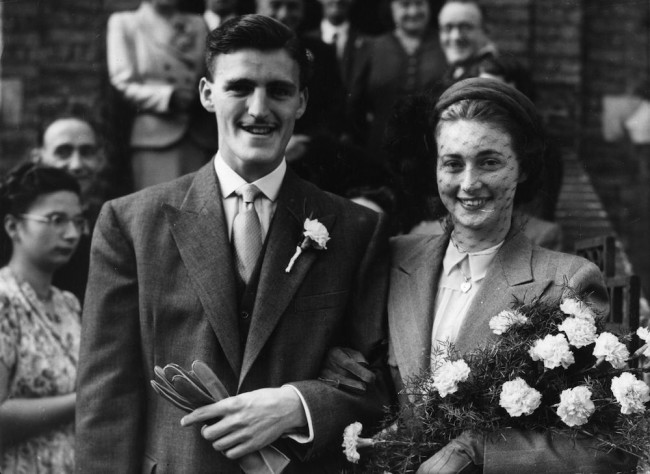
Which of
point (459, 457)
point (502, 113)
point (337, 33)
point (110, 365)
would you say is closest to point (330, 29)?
point (337, 33)

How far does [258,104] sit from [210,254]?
593 millimetres

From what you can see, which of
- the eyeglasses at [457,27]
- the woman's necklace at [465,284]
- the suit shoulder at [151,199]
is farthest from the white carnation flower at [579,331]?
the eyeglasses at [457,27]

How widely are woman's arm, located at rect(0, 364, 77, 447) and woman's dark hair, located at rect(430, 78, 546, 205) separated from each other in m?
2.79

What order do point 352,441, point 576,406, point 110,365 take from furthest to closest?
point 110,365 → point 352,441 → point 576,406

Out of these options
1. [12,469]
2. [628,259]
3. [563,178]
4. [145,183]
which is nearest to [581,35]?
[563,178]

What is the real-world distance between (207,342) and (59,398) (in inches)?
82.7

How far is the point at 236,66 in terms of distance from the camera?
141 inches

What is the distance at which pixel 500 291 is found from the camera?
3436mm

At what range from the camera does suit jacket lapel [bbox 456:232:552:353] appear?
133 inches

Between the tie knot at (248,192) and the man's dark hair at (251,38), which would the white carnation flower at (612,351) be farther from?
the man's dark hair at (251,38)

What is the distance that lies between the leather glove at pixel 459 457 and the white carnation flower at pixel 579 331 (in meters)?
0.45

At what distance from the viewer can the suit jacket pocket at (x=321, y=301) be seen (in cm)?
356

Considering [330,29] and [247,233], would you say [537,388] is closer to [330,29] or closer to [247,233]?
[247,233]

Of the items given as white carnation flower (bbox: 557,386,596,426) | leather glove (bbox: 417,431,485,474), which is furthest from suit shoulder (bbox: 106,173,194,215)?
white carnation flower (bbox: 557,386,596,426)
